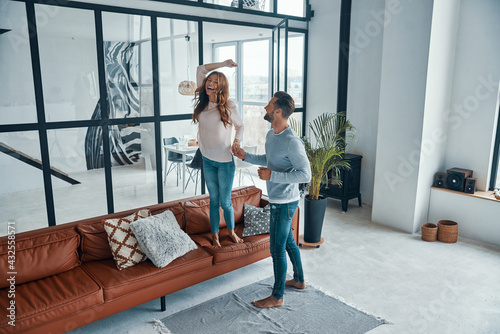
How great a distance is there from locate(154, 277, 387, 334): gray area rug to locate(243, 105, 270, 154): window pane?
10.1ft

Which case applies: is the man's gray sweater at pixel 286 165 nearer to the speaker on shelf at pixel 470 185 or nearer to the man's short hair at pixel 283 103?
the man's short hair at pixel 283 103

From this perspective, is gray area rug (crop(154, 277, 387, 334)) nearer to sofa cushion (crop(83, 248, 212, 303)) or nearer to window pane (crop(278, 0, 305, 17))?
sofa cushion (crop(83, 248, 212, 303))

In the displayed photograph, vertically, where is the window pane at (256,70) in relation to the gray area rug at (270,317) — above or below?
above

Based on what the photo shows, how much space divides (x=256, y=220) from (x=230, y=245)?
1.33ft

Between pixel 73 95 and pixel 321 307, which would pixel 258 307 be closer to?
pixel 321 307

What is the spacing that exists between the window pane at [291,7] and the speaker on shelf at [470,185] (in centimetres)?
321

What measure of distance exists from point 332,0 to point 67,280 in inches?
191

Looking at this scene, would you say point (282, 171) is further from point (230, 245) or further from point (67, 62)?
point (67, 62)

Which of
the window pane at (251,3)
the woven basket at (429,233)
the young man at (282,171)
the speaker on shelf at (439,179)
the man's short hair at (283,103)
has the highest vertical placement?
the window pane at (251,3)

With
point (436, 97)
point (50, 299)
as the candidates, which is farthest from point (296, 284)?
point (436, 97)

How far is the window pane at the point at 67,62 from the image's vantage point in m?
3.62

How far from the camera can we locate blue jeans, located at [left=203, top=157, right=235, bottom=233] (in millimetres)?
3264

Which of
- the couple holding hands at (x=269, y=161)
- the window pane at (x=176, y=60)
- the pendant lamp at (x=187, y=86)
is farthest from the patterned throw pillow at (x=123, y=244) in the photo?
the pendant lamp at (x=187, y=86)

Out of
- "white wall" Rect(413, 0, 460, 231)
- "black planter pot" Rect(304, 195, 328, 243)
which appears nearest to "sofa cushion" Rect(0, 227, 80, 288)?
"black planter pot" Rect(304, 195, 328, 243)
